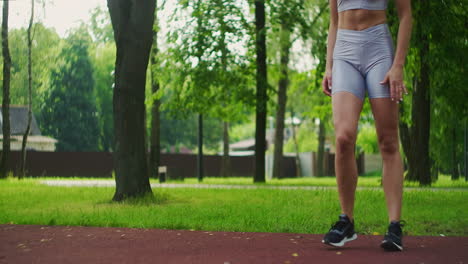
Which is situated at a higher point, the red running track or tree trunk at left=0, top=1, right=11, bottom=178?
tree trunk at left=0, top=1, right=11, bottom=178

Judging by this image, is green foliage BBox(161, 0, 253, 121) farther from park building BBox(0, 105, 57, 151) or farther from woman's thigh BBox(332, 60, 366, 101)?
park building BBox(0, 105, 57, 151)

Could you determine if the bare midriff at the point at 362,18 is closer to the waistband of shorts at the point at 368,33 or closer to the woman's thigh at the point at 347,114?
the waistband of shorts at the point at 368,33

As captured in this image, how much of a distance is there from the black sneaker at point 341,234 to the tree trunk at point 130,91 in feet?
20.0

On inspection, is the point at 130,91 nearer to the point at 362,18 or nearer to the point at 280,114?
the point at 362,18

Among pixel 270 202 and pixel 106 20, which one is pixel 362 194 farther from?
pixel 106 20

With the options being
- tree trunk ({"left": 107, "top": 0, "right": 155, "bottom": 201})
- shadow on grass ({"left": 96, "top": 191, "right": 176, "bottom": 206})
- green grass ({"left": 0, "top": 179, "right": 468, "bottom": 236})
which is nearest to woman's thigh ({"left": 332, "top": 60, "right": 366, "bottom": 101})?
green grass ({"left": 0, "top": 179, "right": 468, "bottom": 236})

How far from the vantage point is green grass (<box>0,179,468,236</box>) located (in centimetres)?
648

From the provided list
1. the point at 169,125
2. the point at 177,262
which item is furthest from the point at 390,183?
the point at 169,125

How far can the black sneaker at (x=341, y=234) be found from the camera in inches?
174

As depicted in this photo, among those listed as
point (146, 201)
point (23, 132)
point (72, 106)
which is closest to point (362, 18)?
point (146, 201)

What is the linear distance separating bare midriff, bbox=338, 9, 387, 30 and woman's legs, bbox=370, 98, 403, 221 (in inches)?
22.0

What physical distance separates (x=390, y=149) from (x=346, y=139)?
0.36m

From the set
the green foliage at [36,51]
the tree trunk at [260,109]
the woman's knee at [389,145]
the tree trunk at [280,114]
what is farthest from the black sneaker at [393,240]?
the green foliage at [36,51]

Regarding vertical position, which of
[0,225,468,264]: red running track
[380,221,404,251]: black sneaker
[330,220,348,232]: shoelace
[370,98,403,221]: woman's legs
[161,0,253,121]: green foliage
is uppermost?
[161,0,253,121]: green foliage
